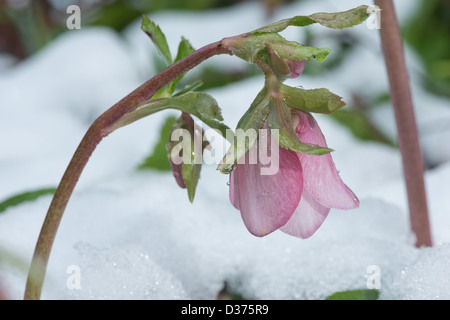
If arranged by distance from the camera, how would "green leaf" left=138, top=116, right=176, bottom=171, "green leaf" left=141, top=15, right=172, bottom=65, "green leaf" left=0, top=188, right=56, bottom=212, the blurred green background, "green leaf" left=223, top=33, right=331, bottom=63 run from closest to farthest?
"green leaf" left=223, top=33, right=331, bottom=63, "green leaf" left=141, top=15, right=172, bottom=65, "green leaf" left=0, top=188, right=56, bottom=212, "green leaf" left=138, top=116, right=176, bottom=171, the blurred green background

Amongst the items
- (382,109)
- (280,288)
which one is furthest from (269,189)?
(382,109)

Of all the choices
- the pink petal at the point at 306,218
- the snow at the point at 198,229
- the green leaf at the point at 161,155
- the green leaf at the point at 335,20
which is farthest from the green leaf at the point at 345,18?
the green leaf at the point at 161,155

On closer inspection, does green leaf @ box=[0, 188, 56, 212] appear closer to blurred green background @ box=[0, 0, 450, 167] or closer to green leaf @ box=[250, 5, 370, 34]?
green leaf @ box=[250, 5, 370, 34]

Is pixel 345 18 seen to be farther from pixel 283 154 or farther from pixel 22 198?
pixel 22 198

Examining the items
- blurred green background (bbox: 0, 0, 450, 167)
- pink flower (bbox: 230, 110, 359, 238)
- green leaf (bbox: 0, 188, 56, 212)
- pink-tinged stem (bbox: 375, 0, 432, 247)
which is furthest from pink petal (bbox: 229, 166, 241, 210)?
blurred green background (bbox: 0, 0, 450, 167)

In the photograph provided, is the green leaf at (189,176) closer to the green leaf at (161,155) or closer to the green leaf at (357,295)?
the green leaf at (357,295)

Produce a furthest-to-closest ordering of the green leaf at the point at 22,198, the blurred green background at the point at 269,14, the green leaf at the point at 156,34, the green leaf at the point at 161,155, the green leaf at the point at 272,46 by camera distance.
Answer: the blurred green background at the point at 269,14 → the green leaf at the point at 161,155 → the green leaf at the point at 22,198 → the green leaf at the point at 156,34 → the green leaf at the point at 272,46

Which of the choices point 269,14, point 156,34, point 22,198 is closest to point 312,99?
point 156,34
